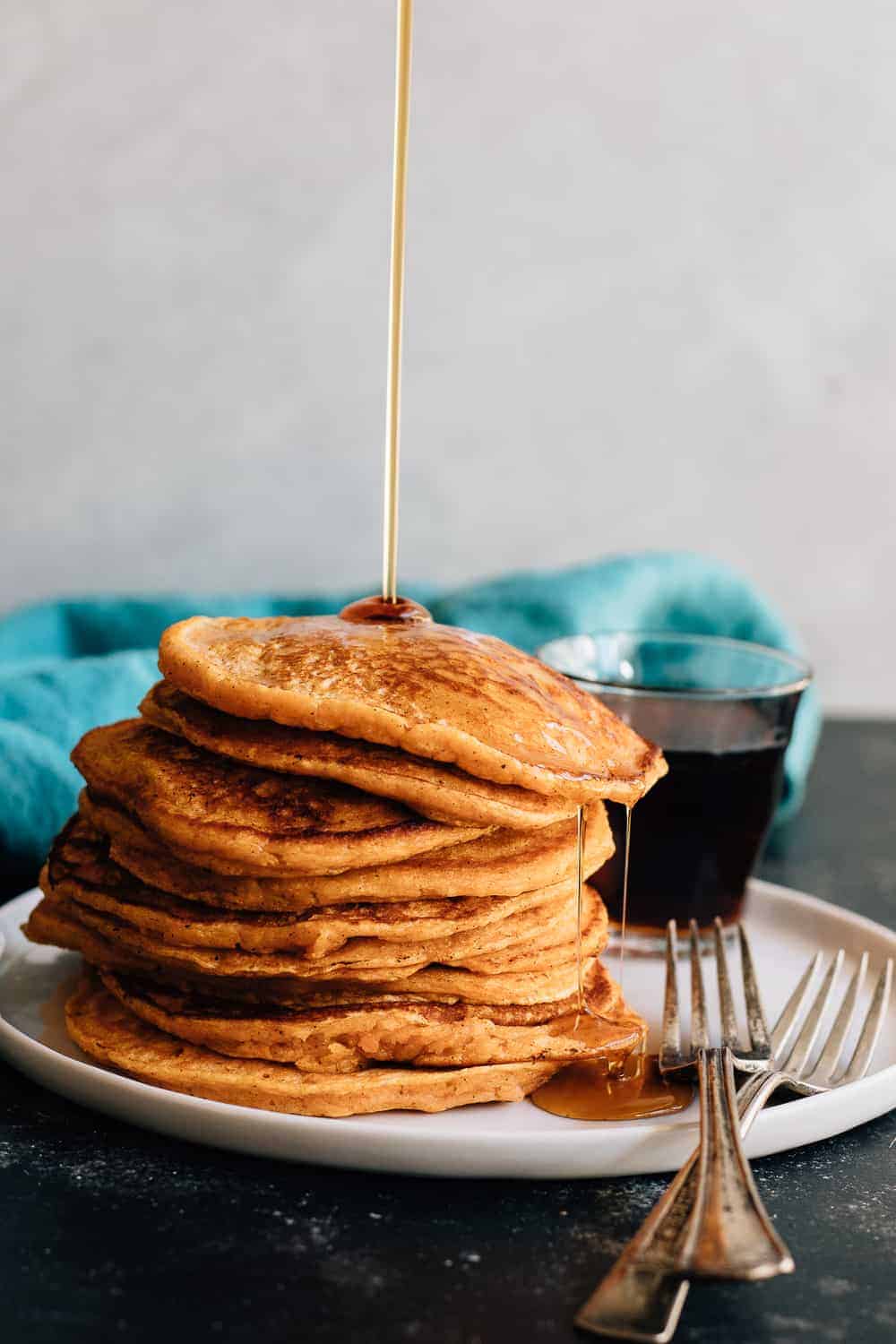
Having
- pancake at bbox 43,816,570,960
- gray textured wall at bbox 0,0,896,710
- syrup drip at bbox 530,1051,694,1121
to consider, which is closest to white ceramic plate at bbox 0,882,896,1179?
syrup drip at bbox 530,1051,694,1121

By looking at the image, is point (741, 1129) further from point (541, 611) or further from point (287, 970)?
point (541, 611)

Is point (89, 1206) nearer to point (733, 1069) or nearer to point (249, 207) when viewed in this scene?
point (733, 1069)

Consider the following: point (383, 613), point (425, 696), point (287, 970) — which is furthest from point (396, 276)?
point (287, 970)

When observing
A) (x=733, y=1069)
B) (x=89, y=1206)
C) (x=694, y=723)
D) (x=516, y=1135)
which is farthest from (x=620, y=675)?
(x=89, y=1206)

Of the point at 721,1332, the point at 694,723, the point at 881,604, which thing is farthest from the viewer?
the point at 881,604

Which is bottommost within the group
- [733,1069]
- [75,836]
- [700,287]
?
[733,1069]

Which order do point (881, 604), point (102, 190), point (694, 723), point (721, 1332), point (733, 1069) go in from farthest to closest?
point (881, 604)
point (102, 190)
point (694, 723)
point (733, 1069)
point (721, 1332)

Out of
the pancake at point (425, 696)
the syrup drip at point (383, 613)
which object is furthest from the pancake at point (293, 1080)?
the syrup drip at point (383, 613)
